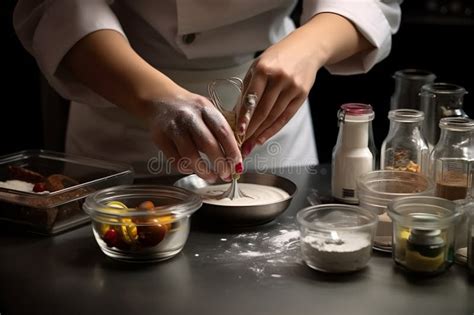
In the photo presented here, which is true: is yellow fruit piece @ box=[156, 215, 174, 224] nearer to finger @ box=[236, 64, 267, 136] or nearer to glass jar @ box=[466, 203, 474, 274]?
finger @ box=[236, 64, 267, 136]

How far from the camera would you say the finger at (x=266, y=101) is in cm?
118

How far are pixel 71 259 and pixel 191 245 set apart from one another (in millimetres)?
157

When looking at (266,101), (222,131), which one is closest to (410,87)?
(266,101)

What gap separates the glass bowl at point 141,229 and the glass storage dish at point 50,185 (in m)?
0.08

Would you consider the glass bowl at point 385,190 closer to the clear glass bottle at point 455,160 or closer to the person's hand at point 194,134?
the clear glass bottle at point 455,160

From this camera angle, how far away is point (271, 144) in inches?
58.8

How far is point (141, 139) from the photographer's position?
4.72ft

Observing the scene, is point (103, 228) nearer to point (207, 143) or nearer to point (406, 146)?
point (207, 143)

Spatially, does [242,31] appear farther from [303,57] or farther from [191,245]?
[191,245]

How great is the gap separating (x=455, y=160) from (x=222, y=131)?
0.32 m

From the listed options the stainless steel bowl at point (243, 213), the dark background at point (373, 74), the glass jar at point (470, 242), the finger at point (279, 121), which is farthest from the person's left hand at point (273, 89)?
the dark background at point (373, 74)

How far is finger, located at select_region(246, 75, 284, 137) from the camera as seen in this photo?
3.87ft

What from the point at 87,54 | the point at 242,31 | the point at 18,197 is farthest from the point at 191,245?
the point at 242,31

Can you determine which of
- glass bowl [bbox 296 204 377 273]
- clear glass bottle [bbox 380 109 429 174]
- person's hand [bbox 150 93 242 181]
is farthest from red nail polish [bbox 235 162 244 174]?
clear glass bottle [bbox 380 109 429 174]
